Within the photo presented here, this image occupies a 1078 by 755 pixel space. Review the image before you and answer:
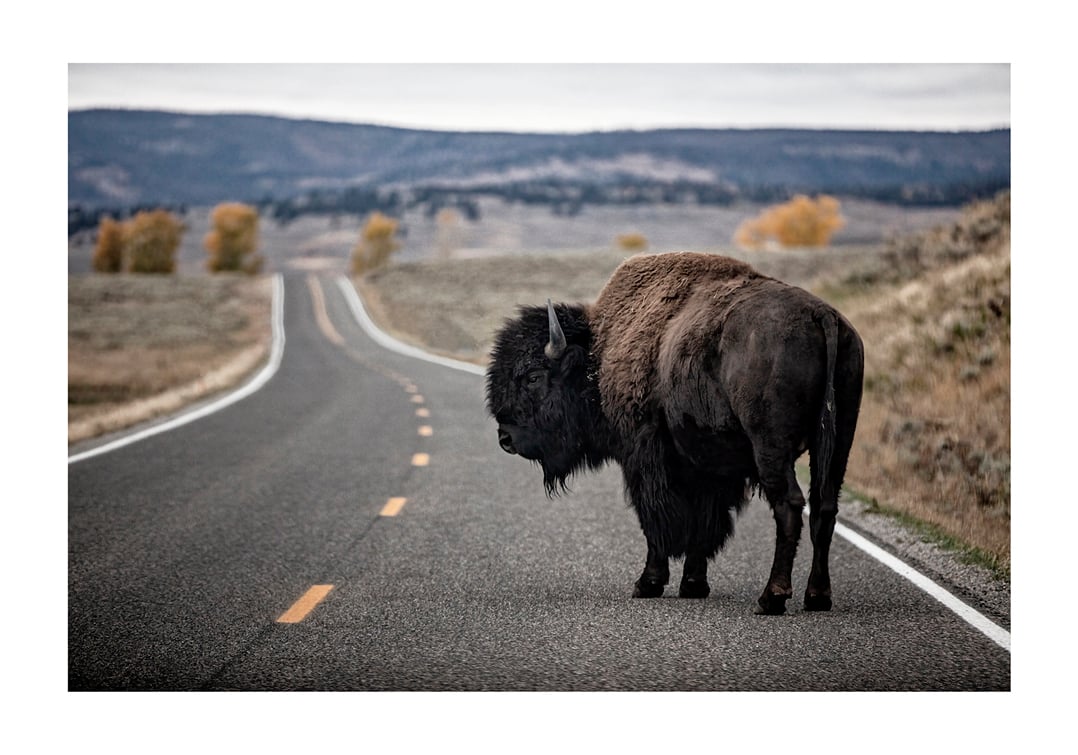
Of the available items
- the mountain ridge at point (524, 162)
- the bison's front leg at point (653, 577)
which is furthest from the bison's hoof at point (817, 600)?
the mountain ridge at point (524, 162)

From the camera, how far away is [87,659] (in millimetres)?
5781

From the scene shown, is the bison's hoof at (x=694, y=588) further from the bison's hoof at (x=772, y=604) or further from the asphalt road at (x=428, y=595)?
the bison's hoof at (x=772, y=604)

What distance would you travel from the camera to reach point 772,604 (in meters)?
6.32

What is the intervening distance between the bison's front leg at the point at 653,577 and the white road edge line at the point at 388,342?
60.5 ft

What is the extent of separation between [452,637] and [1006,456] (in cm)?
826

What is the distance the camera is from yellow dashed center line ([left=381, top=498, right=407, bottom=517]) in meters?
10.2

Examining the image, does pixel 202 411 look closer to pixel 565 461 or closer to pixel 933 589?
pixel 565 461

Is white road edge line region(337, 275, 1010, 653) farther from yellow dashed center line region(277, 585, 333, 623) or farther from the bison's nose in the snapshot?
yellow dashed center line region(277, 585, 333, 623)

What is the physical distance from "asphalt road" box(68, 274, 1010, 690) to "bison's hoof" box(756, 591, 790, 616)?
0.35 ft

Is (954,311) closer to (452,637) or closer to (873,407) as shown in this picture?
(873,407)

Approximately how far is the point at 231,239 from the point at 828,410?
13700cm

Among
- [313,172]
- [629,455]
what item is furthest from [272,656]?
[313,172]

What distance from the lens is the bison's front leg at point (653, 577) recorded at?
7.01m

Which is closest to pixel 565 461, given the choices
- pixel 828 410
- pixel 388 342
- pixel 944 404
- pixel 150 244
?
pixel 828 410
